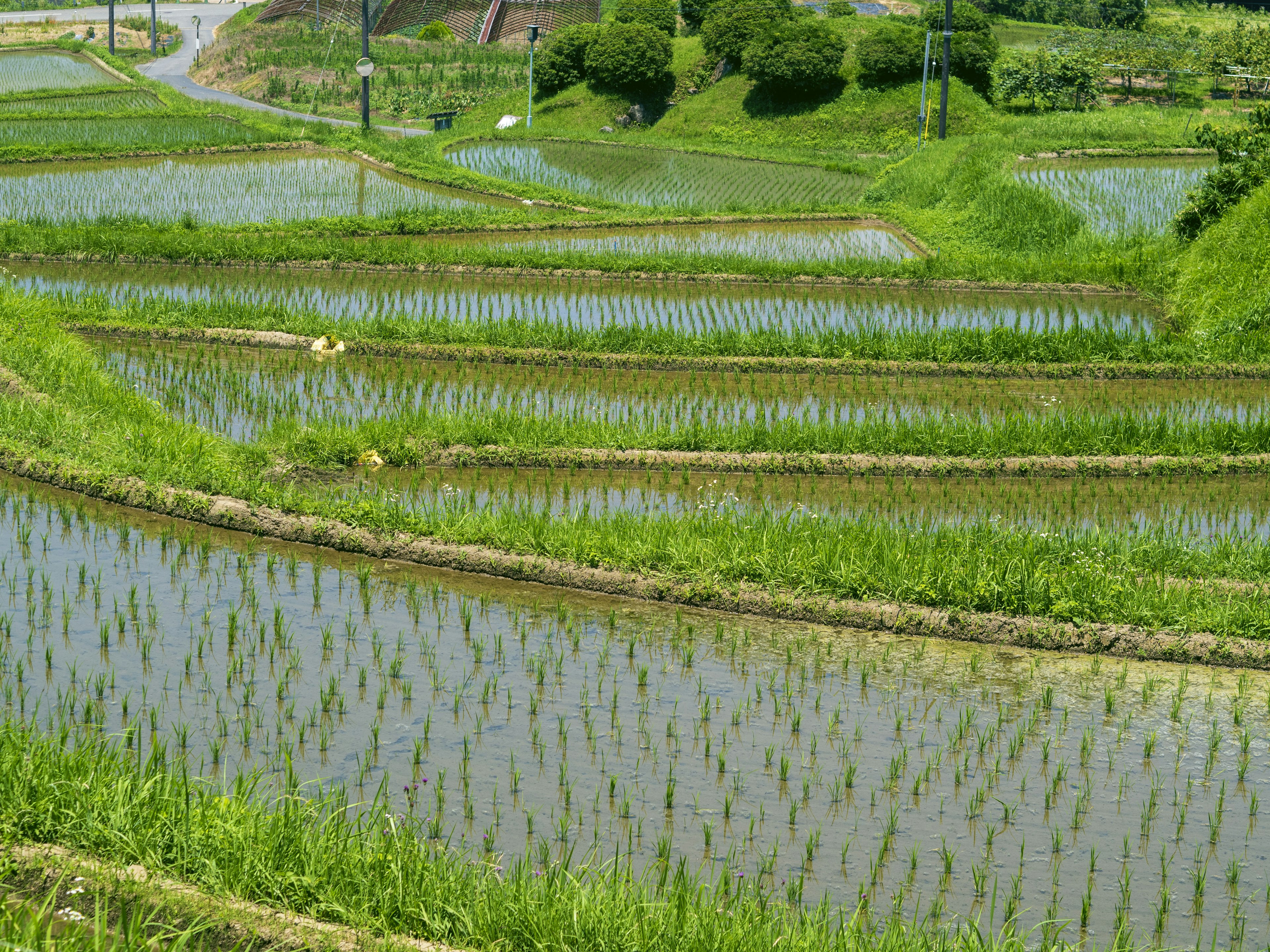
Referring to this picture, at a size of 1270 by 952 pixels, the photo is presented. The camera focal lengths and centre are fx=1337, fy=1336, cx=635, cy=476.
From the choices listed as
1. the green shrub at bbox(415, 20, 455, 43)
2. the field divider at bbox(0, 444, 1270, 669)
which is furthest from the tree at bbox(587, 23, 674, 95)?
the field divider at bbox(0, 444, 1270, 669)

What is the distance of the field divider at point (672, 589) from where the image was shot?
20.5 ft

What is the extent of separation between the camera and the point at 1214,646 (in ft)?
20.3

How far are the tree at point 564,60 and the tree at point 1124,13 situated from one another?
17.4 meters

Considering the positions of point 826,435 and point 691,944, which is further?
point 826,435

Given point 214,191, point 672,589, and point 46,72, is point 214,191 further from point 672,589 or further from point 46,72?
point 46,72

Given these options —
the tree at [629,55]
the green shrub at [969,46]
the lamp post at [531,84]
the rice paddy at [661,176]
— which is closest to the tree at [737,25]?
the tree at [629,55]

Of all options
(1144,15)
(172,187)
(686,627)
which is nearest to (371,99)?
(172,187)

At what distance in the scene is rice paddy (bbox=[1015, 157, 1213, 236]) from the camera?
17750 mm

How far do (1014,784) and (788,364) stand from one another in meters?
6.61

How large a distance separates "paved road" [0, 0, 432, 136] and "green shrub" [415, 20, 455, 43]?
6708 mm

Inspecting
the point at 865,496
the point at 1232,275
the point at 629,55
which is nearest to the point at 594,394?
the point at 865,496

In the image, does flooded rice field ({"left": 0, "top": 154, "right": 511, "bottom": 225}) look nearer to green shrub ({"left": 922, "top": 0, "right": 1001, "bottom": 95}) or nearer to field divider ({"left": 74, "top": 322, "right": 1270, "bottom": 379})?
field divider ({"left": 74, "top": 322, "right": 1270, "bottom": 379})

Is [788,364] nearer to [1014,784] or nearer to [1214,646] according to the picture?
[1214,646]

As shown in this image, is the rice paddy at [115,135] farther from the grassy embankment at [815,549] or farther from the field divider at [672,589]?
the field divider at [672,589]
